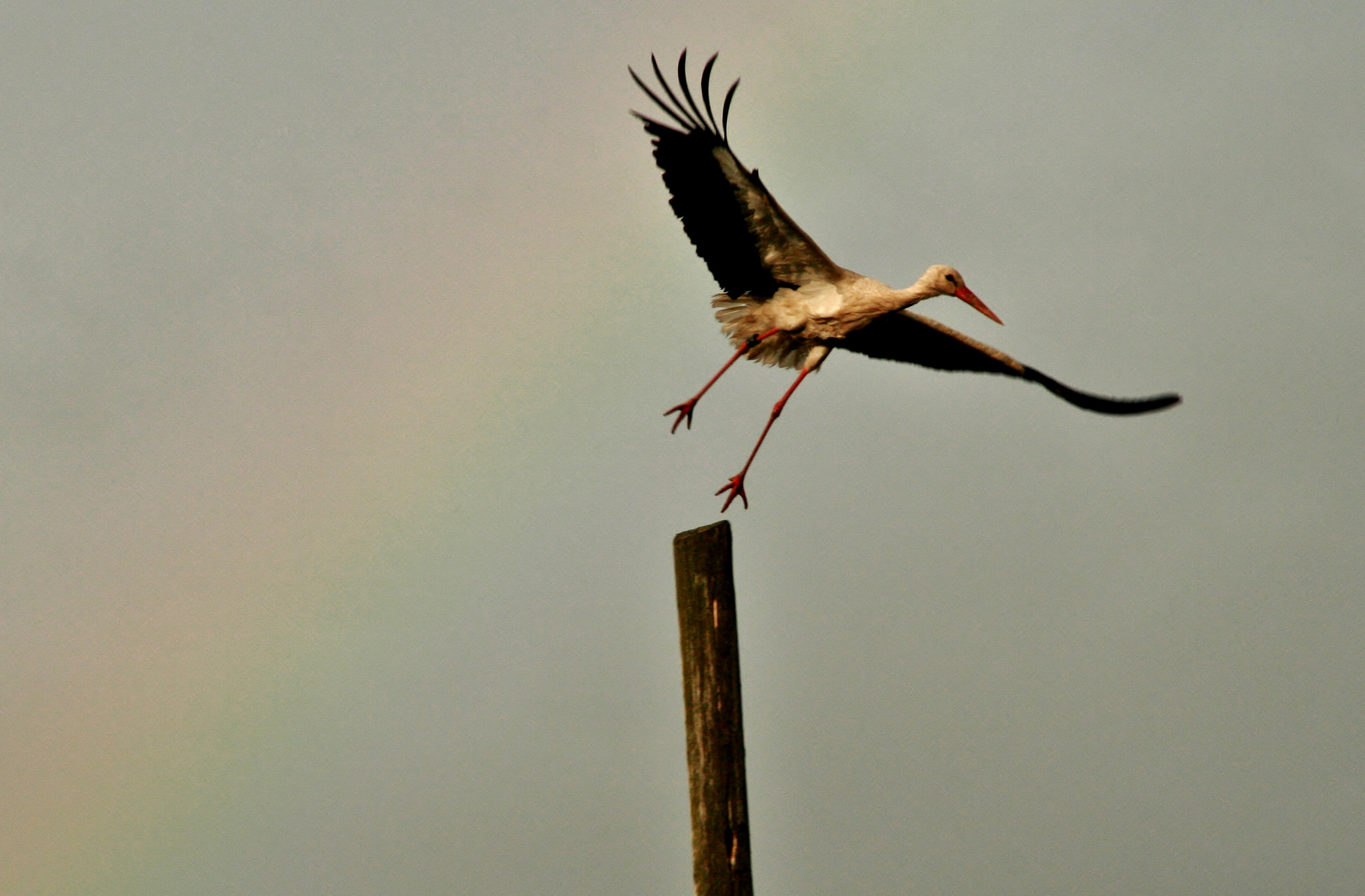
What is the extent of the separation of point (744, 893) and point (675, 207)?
5.56 metres

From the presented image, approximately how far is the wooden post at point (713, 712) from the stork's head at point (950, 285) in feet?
16.9

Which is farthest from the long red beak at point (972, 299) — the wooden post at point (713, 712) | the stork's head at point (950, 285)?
the wooden post at point (713, 712)

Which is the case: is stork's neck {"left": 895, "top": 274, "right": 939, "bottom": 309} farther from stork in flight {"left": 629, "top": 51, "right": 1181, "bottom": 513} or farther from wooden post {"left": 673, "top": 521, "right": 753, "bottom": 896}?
wooden post {"left": 673, "top": 521, "right": 753, "bottom": 896}

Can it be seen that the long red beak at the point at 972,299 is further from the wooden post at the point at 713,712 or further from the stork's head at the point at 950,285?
the wooden post at the point at 713,712

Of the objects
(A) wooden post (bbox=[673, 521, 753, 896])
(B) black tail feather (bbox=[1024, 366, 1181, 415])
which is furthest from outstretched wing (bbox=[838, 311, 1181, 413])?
(A) wooden post (bbox=[673, 521, 753, 896])

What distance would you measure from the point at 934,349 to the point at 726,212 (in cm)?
220

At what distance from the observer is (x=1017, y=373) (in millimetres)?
9461

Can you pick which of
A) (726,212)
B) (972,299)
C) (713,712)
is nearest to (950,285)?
(972,299)

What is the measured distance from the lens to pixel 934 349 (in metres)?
9.94

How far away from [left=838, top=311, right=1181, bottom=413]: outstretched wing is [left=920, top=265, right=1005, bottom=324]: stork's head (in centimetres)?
26

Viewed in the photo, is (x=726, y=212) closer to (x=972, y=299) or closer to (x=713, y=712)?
(x=972, y=299)

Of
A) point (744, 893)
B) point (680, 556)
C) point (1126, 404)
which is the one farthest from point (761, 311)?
point (744, 893)

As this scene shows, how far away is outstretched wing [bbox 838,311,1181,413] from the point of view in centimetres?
910

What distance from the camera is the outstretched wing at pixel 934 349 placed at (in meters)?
9.10
